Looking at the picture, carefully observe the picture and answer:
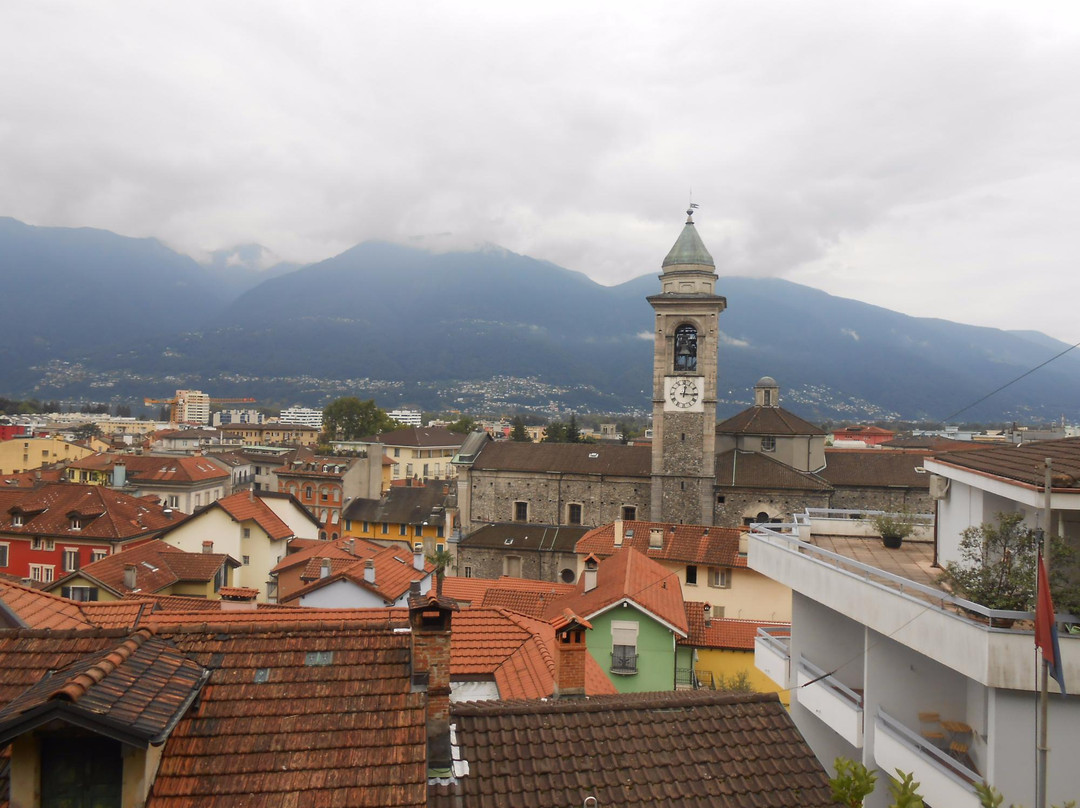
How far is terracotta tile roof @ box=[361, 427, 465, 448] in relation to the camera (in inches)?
3647

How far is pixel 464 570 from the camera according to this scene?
4109cm

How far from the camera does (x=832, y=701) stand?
10180 millimetres

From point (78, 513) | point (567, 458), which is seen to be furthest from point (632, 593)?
point (78, 513)

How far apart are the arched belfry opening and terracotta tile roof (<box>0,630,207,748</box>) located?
3472cm

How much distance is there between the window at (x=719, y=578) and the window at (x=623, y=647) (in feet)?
32.4

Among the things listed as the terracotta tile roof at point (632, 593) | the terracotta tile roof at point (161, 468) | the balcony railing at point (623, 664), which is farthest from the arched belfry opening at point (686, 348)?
the terracotta tile roof at point (161, 468)

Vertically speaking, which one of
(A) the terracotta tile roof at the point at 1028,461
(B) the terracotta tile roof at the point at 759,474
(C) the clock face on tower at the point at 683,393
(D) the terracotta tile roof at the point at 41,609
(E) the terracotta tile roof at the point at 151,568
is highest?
(C) the clock face on tower at the point at 683,393

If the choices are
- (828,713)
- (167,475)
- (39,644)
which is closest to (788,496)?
(828,713)

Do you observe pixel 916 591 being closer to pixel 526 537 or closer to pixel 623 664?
pixel 623 664

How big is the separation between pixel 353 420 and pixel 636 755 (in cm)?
10836

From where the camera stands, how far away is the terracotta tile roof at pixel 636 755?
646 centimetres

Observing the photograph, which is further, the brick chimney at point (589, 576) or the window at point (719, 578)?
the window at point (719, 578)

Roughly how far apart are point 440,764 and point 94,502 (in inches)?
1344

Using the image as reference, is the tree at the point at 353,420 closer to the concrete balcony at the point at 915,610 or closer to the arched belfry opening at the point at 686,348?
the arched belfry opening at the point at 686,348
